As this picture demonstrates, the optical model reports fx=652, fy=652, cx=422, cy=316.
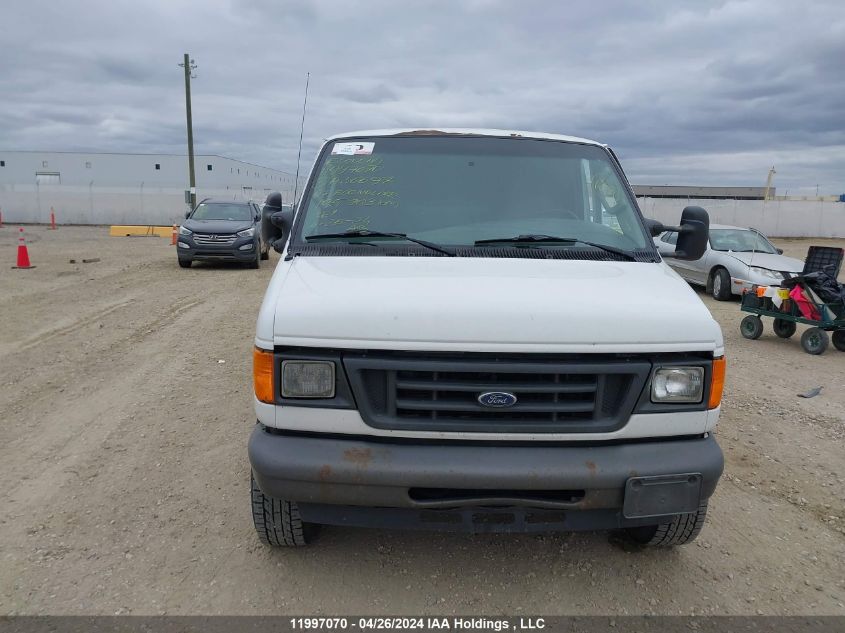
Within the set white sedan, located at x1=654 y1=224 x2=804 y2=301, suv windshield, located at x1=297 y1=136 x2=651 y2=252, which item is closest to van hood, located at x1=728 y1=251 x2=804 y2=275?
white sedan, located at x1=654 y1=224 x2=804 y2=301

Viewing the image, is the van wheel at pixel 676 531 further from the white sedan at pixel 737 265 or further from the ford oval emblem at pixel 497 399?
the white sedan at pixel 737 265

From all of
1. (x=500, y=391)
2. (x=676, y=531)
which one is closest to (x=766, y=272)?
(x=676, y=531)

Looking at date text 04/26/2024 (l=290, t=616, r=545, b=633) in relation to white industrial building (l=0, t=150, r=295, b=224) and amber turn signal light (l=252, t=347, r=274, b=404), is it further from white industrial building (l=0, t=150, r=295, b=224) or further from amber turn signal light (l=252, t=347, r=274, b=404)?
white industrial building (l=0, t=150, r=295, b=224)

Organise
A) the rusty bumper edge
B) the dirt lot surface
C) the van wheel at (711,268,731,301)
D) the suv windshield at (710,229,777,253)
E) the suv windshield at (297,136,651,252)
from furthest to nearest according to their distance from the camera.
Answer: the suv windshield at (710,229,777,253), the van wheel at (711,268,731,301), the suv windshield at (297,136,651,252), the dirt lot surface, the rusty bumper edge

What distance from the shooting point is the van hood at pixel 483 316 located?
2.67m

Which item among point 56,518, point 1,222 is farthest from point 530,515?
point 1,222

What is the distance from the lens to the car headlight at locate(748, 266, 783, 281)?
39.3 feet

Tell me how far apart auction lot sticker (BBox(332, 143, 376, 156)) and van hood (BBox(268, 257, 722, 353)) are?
1376 mm

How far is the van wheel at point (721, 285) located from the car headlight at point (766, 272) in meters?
0.53

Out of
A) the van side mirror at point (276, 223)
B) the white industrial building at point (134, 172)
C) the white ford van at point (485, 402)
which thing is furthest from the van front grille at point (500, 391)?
the white industrial building at point (134, 172)

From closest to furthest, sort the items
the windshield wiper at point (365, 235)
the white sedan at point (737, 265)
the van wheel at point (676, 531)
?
the van wheel at point (676, 531) → the windshield wiper at point (365, 235) → the white sedan at point (737, 265)

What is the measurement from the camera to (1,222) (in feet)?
113

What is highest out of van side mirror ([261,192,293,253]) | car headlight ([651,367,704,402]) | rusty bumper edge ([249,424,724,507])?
van side mirror ([261,192,293,253])

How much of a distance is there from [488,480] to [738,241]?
12.6 meters
